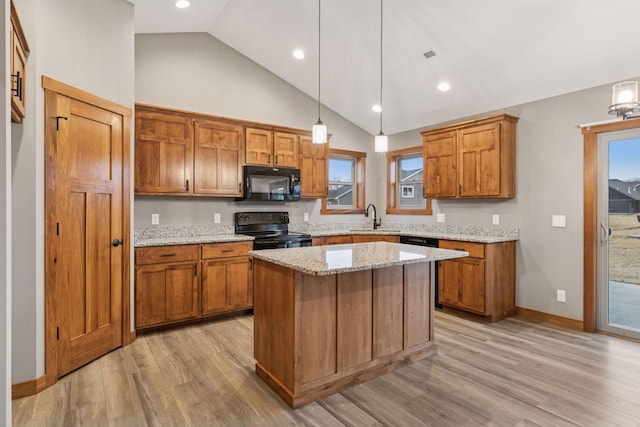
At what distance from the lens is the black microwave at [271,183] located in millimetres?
4469

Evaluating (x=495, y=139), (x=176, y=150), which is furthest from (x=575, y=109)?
(x=176, y=150)

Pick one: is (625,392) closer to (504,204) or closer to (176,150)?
(504,204)

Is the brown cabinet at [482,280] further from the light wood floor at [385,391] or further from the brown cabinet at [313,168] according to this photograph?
the brown cabinet at [313,168]

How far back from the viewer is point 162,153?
3.96m

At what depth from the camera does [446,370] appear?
2.83m

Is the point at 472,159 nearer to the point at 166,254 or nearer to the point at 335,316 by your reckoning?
the point at 335,316

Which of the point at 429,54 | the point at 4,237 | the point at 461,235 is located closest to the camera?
the point at 4,237

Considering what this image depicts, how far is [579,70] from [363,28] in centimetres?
220

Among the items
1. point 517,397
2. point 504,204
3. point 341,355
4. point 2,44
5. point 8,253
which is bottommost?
point 517,397

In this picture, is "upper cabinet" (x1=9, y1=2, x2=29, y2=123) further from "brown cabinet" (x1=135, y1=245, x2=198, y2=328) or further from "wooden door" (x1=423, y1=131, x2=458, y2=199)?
"wooden door" (x1=423, y1=131, x2=458, y2=199)

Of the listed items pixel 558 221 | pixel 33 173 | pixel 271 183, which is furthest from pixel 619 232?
pixel 33 173

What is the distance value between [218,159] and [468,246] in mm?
3130

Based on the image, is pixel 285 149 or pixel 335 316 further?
pixel 285 149

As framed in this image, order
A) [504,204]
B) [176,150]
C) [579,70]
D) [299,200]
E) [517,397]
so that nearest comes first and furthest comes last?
[517,397], [579,70], [176,150], [504,204], [299,200]
